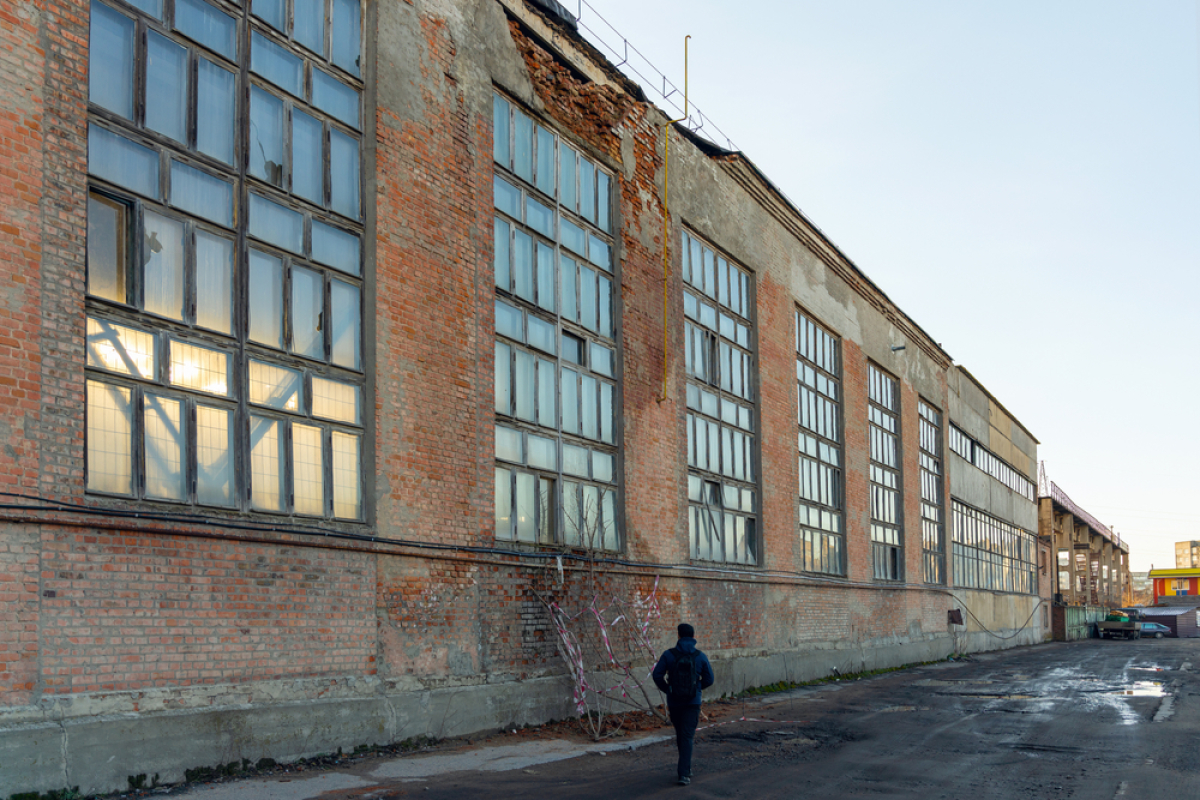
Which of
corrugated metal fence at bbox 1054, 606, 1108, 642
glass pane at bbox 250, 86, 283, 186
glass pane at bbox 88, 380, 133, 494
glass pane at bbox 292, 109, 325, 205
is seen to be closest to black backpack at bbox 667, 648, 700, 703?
glass pane at bbox 88, 380, 133, 494

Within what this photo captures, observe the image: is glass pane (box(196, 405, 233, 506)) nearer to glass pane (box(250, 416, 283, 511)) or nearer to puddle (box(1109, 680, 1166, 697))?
glass pane (box(250, 416, 283, 511))

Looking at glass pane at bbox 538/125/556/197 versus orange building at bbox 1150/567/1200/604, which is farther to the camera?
orange building at bbox 1150/567/1200/604

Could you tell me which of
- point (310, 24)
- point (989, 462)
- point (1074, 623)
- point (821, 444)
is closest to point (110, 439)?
point (310, 24)

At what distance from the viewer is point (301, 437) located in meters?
11.3

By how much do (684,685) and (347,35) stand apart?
8.52 meters

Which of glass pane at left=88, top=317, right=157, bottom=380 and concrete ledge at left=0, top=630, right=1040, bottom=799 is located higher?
glass pane at left=88, top=317, right=157, bottom=380

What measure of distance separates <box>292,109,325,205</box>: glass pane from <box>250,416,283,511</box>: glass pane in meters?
2.72

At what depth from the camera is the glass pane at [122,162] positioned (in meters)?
9.43

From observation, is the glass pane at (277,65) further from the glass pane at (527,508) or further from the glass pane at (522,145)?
the glass pane at (527,508)

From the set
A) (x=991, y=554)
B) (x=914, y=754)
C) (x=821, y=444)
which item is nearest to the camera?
(x=914, y=754)

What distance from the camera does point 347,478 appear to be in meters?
11.8

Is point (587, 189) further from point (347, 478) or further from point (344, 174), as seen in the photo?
point (347, 478)

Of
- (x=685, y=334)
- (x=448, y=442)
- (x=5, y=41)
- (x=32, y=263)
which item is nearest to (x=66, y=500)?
(x=32, y=263)

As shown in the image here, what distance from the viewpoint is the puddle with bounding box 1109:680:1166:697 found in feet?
67.1
